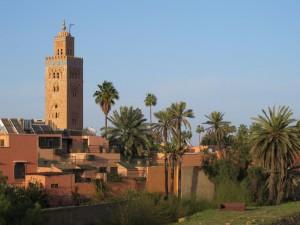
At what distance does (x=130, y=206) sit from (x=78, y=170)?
1765cm

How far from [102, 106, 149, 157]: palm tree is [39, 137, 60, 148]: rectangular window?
6.22 metres

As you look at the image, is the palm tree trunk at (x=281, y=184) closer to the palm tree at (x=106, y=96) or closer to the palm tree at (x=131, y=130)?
the palm tree at (x=131, y=130)

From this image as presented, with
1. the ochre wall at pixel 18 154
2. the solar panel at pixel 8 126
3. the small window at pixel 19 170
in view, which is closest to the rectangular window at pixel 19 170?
the small window at pixel 19 170

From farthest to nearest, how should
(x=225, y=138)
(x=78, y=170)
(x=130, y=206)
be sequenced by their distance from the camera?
(x=225, y=138), (x=78, y=170), (x=130, y=206)

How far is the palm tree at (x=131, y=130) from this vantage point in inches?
2815

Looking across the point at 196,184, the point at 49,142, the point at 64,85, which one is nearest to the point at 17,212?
the point at 196,184

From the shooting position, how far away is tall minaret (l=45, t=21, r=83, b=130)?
4311 inches

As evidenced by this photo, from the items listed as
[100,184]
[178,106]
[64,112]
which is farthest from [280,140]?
[64,112]

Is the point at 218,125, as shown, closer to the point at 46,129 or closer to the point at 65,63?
the point at 46,129

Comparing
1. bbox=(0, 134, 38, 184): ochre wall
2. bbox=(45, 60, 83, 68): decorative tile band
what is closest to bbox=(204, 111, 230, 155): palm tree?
bbox=(0, 134, 38, 184): ochre wall

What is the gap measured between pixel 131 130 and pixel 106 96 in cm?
1459

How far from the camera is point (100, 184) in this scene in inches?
1812

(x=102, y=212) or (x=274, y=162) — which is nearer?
(x=102, y=212)

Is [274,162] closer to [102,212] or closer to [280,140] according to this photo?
[280,140]
